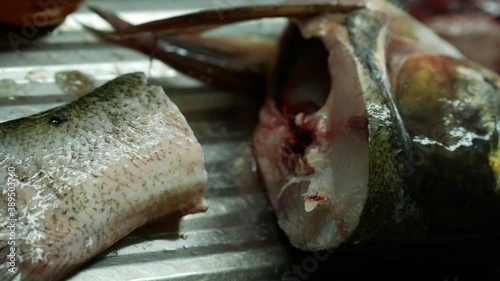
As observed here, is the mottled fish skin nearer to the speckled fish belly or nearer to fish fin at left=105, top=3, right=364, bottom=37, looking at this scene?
fish fin at left=105, top=3, right=364, bottom=37

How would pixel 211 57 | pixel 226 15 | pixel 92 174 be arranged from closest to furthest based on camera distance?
1. pixel 92 174
2. pixel 226 15
3. pixel 211 57

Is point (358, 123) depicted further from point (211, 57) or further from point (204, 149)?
point (211, 57)

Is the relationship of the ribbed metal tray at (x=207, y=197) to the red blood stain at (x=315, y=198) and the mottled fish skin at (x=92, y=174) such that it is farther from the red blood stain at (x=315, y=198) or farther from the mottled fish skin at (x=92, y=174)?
the red blood stain at (x=315, y=198)

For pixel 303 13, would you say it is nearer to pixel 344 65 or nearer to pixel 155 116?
pixel 344 65

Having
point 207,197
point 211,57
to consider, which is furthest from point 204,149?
point 211,57

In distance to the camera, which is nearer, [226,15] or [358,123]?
[358,123]

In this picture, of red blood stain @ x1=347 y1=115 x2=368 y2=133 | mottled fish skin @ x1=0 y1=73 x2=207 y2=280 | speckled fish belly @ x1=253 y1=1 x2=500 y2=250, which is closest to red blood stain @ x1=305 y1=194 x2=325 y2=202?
speckled fish belly @ x1=253 y1=1 x2=500 y2=250

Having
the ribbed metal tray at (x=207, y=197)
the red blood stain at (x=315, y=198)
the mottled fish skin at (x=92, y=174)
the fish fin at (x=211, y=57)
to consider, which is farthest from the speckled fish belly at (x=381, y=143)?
the mottled fish skin at (x=92, y=174)
